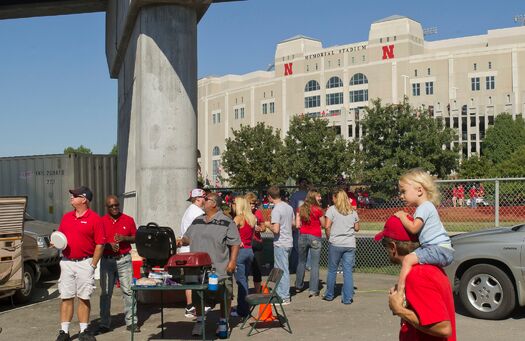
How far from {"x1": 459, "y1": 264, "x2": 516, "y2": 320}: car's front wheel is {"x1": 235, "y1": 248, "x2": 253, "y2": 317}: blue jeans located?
3.12 meters

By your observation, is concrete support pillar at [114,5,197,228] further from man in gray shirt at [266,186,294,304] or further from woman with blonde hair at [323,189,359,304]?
woman with blonde hair at [323,189,359,304]

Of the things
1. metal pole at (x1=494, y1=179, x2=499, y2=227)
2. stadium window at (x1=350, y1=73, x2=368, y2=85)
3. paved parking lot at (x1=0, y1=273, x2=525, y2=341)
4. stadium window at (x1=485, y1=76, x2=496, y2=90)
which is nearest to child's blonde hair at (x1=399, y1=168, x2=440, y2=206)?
paved parking lot at (x1=0, y1=273, x2=525, y2=341)

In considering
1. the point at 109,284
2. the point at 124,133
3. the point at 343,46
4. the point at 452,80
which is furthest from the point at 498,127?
the point at 109,284

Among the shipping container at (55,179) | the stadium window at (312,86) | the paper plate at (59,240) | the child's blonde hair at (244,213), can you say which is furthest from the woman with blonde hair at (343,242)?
the stadium window at (312,86)

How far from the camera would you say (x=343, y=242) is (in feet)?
34.0

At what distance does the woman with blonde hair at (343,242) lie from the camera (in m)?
10.3

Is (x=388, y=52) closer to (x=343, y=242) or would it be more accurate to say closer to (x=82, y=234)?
(x=343, y=242)

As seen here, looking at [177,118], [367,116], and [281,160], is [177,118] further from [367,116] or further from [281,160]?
[281,160]

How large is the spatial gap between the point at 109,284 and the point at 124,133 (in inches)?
240

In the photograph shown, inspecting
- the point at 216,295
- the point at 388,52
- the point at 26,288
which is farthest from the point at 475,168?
the point at 216,295

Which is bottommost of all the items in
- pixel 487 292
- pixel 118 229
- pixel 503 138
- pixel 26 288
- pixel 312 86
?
pixel 26 288

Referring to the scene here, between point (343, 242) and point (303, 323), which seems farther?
point (343, 242)

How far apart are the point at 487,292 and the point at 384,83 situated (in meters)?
99.6

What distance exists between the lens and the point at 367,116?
58.1 m
